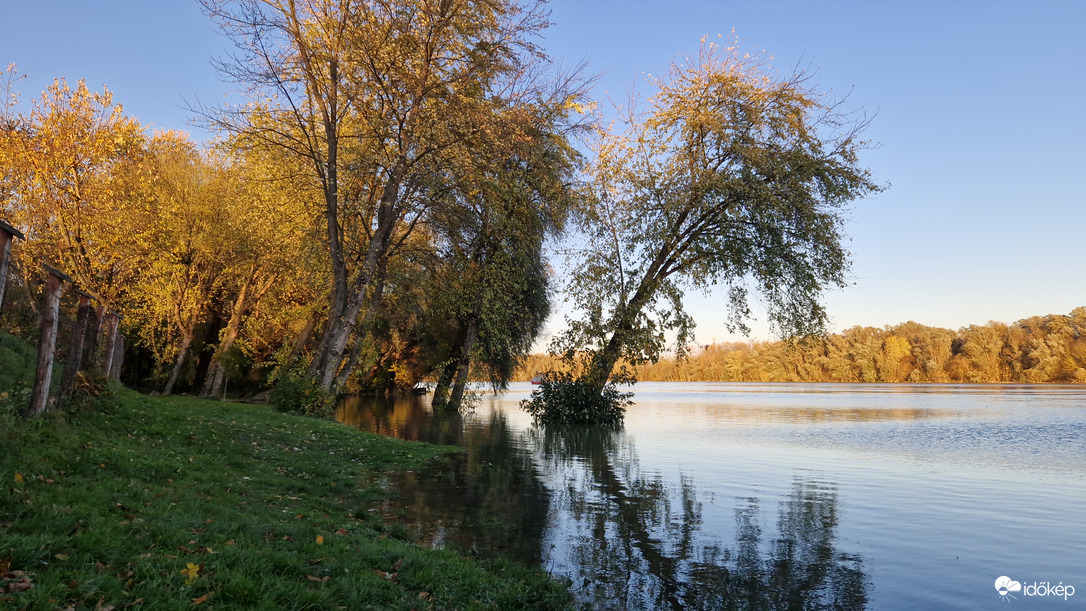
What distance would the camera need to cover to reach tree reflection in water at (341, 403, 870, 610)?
7.47 metres

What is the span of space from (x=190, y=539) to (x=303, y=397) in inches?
741

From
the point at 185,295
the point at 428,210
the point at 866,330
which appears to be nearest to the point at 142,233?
the point at 185,295

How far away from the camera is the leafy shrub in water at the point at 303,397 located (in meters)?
24.4

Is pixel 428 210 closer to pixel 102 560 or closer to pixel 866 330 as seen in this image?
pixel 102 560

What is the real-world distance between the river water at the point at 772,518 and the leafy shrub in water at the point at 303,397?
4390 mm

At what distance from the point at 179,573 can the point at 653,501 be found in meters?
8.98

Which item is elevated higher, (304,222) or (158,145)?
(158,145)

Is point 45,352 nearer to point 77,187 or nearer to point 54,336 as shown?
point 54,336

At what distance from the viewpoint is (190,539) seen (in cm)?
663

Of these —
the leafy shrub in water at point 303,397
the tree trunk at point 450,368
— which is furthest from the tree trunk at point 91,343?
the tree trunk at point 450,368

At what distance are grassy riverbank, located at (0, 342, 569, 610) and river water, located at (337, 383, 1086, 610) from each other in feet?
4.17

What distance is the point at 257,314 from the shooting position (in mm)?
35938

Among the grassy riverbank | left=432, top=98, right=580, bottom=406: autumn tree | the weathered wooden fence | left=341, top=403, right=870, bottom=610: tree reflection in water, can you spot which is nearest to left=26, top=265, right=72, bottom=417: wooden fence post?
the weathered wooden fence

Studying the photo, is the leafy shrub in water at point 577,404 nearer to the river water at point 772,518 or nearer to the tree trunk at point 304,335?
the river water at point 772,518
